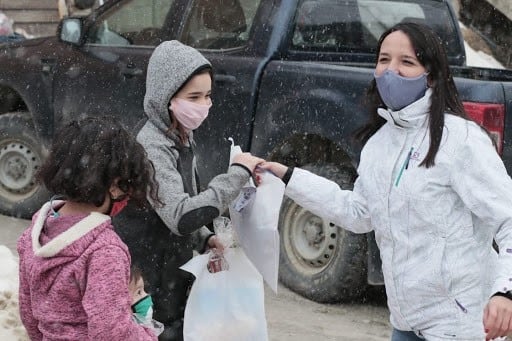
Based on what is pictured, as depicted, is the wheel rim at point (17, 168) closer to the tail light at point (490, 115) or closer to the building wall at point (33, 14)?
the tail light at point (490, 115)

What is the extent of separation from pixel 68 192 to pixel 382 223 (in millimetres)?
1030

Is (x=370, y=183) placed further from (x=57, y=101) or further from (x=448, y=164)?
(x=57, y=101)

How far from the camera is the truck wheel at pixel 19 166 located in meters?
7.36

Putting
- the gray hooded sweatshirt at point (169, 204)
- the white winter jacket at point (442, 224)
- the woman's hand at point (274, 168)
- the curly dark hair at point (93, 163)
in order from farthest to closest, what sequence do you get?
the woman's hand at point (274, 168) → the gray hooded sweatshirt at point (169, 204) → the white winter jacket at point (442, 224) → the curly dark hair at point (93, 163)

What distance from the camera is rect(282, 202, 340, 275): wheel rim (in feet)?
18.4

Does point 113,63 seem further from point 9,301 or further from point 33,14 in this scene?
point 33,14

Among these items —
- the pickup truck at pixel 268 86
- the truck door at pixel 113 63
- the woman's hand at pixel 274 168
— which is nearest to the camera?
the woman's hand at pixel 274 168

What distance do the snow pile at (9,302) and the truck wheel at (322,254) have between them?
5.83 feet

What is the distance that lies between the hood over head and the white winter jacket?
2.38 feet

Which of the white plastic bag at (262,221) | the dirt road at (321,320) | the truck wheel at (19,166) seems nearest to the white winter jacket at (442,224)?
the white plastic bag at (262,221)

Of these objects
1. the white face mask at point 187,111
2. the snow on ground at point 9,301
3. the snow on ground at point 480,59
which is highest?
the white face mask at point 187,111

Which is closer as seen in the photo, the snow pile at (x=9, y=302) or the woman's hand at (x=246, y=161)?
the woman's hand at (x=246, y=161)

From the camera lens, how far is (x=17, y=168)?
748 centimetres

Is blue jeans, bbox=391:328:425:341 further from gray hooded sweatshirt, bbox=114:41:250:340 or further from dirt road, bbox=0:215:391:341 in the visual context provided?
dirt road, bbox=0:215:391:341
